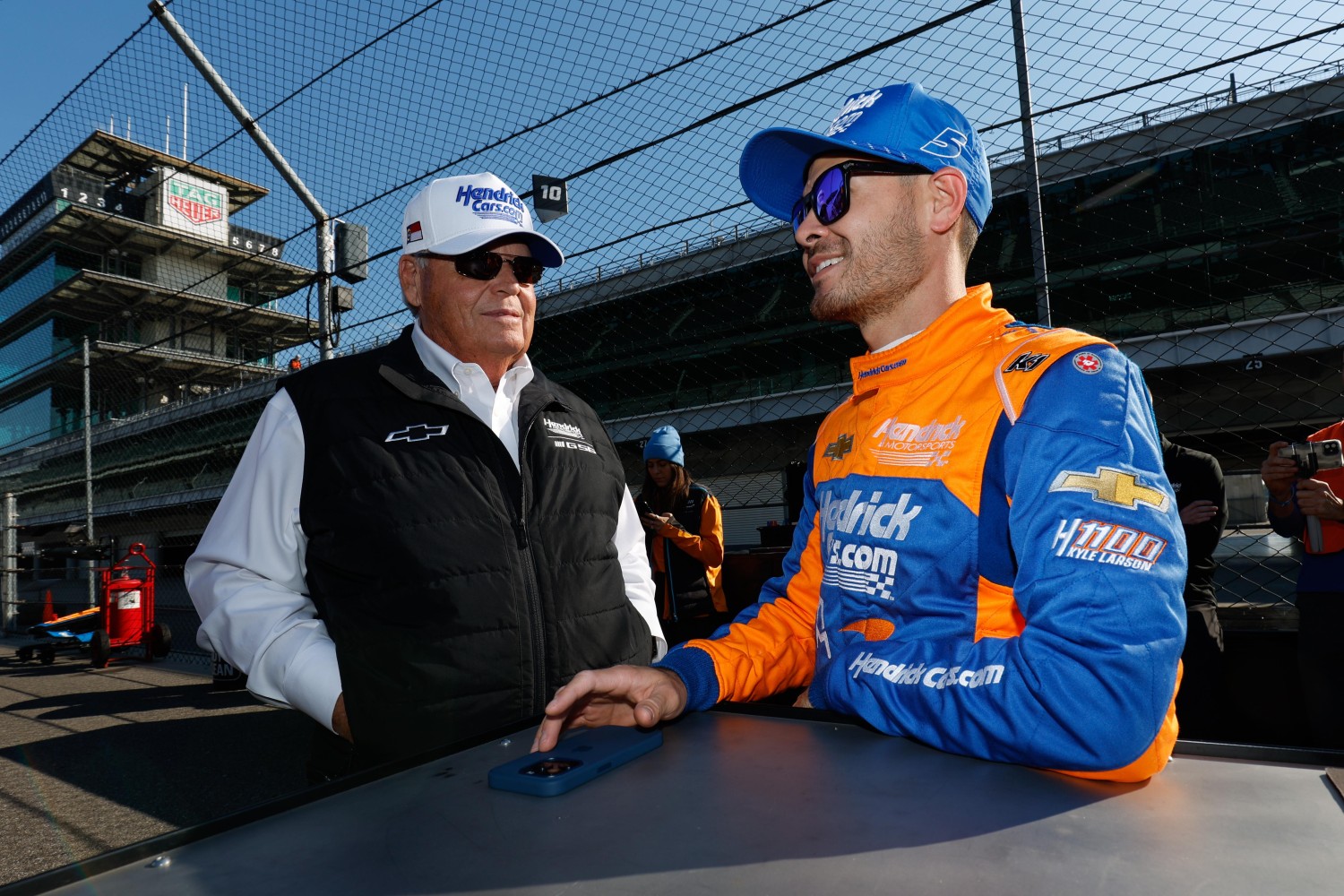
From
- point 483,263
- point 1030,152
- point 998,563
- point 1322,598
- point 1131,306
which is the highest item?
point 1131,306

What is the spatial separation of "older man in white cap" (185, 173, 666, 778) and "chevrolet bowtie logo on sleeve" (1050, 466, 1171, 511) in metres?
1.20

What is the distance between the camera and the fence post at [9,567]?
9.44 meters

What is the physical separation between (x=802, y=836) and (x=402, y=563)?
4.08ft

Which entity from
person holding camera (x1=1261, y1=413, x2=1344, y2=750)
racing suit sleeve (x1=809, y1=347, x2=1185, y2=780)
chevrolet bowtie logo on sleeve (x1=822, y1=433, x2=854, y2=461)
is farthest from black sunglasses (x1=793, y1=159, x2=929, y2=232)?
person holding camera (x1=1261, y1=413, x2=1344, y2=750)

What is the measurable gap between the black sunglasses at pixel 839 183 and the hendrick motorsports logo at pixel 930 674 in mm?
762

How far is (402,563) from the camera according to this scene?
5.52 feet

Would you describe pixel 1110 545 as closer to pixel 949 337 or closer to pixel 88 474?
pixel 949 337

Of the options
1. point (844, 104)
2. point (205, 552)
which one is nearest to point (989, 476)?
point (844, 104)

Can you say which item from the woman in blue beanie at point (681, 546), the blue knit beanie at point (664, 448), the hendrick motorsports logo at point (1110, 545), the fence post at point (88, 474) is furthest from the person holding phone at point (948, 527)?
the fence post at point (88, 474)

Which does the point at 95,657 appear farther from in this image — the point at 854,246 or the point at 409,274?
the point at 854,246

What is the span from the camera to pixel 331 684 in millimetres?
1619

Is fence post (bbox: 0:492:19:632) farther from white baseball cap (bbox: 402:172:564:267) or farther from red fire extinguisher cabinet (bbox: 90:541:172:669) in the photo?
white baseball cap (bbox: 402:172:564:267)

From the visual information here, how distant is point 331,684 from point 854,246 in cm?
135

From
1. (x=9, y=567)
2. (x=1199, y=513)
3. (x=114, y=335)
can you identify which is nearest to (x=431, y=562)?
(x=1199, y=513)
